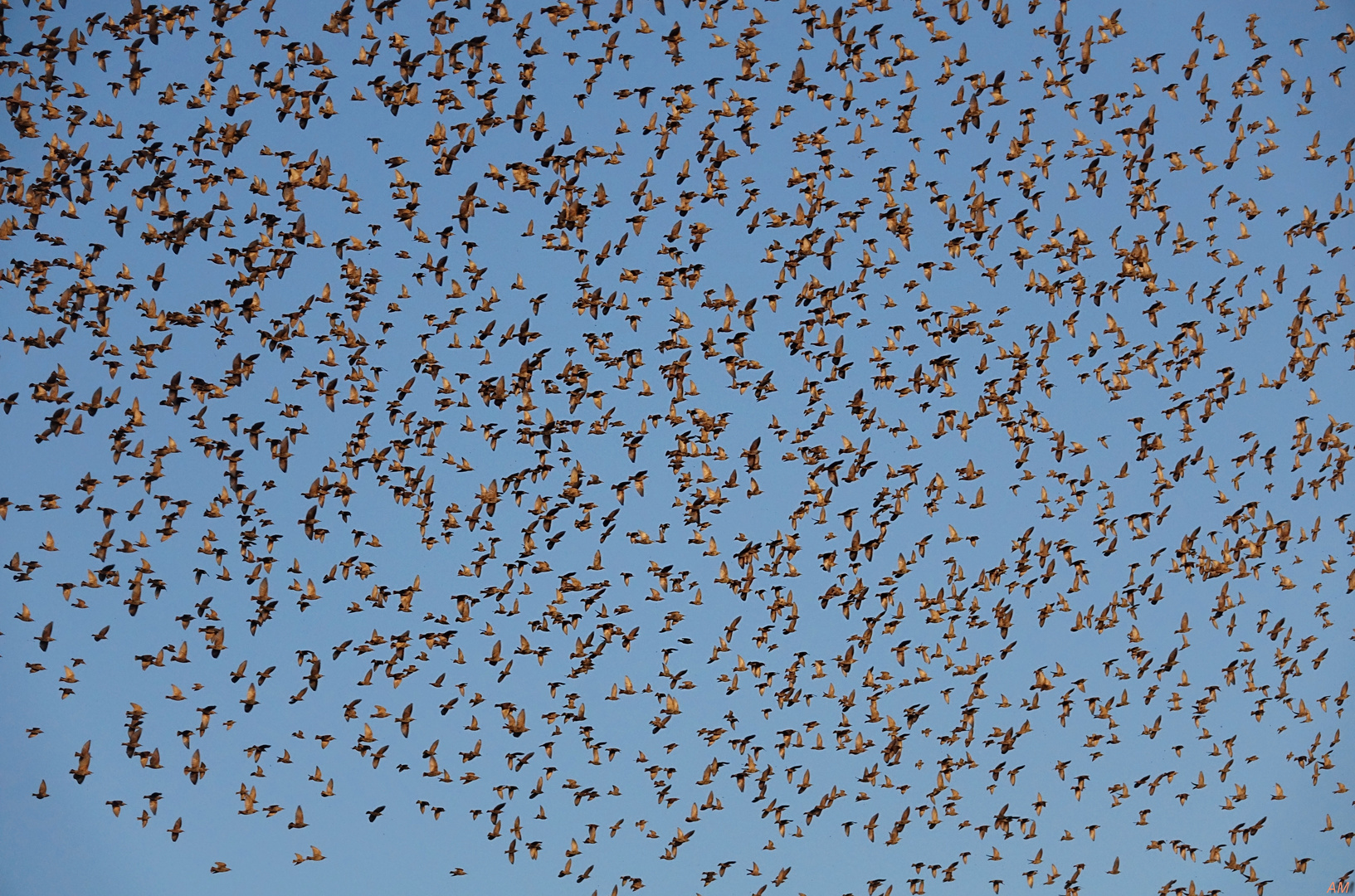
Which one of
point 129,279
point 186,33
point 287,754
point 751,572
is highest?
point 186,33

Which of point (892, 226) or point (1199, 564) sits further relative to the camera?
point (1199, 564)

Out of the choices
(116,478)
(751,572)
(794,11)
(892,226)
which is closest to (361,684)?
(116,478)

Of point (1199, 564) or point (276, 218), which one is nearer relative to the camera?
point (276, 218)

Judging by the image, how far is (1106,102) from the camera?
4253 centimetres

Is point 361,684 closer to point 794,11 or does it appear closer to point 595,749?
point 595,749

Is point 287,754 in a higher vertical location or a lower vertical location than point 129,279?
lower

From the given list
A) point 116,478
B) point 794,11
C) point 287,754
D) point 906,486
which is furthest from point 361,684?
point 794,11

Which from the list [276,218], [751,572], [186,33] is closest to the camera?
[186,33]

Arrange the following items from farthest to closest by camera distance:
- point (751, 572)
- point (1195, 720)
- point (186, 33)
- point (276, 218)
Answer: point (1195, 720) < point (751, 572) < point (276, 218) < point (186, 33)

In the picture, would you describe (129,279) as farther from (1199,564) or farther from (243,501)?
(1199,564)

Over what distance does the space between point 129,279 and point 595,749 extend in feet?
63.0

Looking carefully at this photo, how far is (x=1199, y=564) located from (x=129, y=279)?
33053 millimetres

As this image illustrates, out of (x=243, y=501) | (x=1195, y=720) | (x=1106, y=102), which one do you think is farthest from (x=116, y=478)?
(x=1195, y=720)

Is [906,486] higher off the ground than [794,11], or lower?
lower
